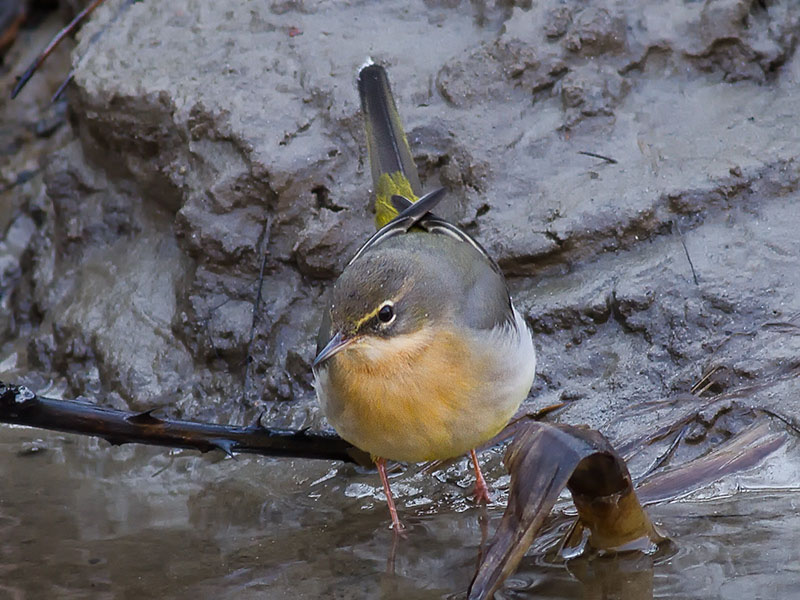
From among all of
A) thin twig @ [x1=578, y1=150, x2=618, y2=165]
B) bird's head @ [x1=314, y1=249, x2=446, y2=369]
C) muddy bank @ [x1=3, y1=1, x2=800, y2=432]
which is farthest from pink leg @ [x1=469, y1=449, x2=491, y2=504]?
thin twig @ [x1=578, y1=150, x2=618, y2=165]

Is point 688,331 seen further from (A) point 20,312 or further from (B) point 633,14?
(A) point 20,312

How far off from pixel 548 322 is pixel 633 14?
2177 mm

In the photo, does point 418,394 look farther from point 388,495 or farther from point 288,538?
point 288,538

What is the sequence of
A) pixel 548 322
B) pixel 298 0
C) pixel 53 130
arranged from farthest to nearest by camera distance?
1. pixel 53 130
2. pixel 298 0
3. pixel 548 322

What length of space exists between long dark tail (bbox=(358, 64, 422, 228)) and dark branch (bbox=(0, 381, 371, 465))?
56.5 inches

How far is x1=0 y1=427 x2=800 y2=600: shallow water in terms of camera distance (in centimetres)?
382

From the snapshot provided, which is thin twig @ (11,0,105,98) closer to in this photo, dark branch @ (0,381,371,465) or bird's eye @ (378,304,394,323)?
dark branch @ (0,381,371,465)

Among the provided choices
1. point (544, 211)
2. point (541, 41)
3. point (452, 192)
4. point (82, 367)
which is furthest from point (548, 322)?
point (82, 367)

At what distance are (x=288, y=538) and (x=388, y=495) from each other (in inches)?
20.3

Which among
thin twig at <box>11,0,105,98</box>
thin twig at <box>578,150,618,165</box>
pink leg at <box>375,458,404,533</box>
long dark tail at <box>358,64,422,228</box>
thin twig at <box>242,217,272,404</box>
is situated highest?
thin twig at <box>11,0,105,98</box>

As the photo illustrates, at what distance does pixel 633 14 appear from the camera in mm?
6445

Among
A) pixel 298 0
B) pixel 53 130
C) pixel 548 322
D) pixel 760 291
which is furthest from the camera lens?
pixel 53 130

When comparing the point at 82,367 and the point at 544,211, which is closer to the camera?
the point at 544,211

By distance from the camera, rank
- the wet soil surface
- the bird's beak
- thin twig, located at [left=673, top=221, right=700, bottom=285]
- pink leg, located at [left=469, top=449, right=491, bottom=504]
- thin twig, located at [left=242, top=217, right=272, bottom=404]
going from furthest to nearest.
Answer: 1. thin twig, located at [left=242, top=217, right=272, bottom=404]
2. thin twig, located at [left=673, top=221, right=700, bottom=285]
3. the wet soil surface
4. pink leg, located at [left=469, top=449, right=491, bottom=504]
5. the bird's beak
